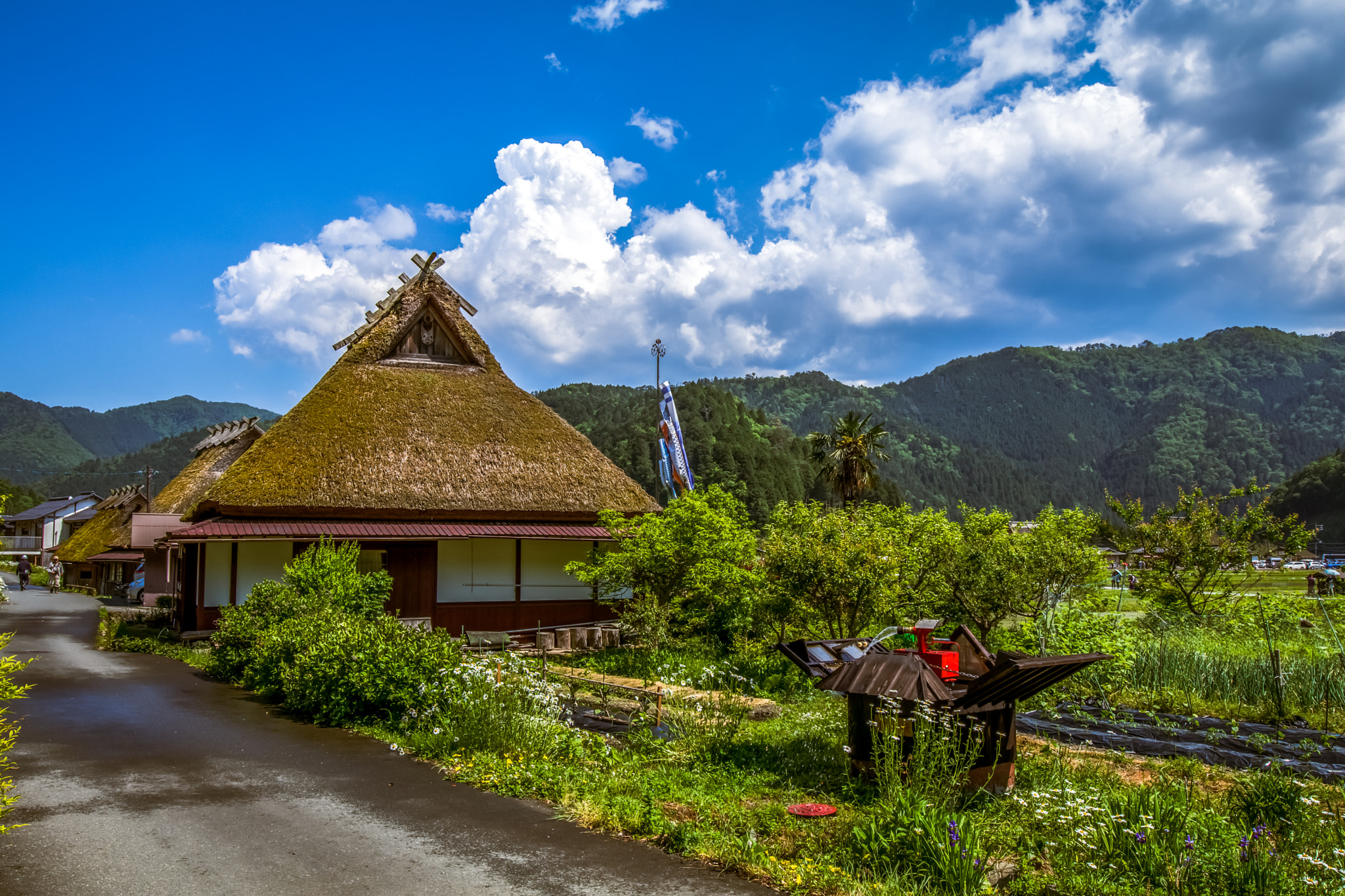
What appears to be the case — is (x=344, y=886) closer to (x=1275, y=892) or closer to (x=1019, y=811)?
(x=1019, y=811)

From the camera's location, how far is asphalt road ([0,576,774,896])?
5.73 m

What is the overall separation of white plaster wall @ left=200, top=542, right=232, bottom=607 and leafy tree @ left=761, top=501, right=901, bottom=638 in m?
13.0

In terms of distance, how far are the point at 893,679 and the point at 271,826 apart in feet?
17.1

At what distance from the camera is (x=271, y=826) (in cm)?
688

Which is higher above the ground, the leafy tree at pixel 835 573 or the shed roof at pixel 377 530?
the shed roof at pixel 377 530

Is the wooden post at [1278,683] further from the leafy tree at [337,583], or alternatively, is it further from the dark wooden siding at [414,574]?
the dark wooden siding at [414,574]

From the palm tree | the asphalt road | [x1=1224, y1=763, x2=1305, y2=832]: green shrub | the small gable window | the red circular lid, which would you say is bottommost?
the asphalt road

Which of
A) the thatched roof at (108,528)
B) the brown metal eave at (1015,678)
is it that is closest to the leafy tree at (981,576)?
the brown metal eave at (1015,678)

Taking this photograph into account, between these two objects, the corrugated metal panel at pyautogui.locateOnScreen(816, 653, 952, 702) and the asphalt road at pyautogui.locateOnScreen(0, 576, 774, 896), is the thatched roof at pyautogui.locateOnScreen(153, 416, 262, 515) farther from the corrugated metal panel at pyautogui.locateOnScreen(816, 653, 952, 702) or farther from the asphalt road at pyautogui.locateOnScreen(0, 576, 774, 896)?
the corrugated metal panel at pyautogui.locateOnScreen(816, 653, 952, 702)

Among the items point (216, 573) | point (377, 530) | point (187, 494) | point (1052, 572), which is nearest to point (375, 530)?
point (377, 530)

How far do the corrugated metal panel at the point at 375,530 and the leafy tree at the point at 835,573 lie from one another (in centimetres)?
712

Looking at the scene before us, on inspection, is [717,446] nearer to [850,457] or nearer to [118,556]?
[850,457]

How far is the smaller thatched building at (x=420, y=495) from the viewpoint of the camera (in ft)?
65.5

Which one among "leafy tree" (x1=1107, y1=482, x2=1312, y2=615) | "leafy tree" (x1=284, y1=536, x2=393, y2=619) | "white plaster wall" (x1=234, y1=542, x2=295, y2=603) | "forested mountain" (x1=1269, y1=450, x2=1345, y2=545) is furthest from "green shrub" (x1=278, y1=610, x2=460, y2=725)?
"forested mountain" (x1=1269, y1=450, x2=1345, y2=545)
